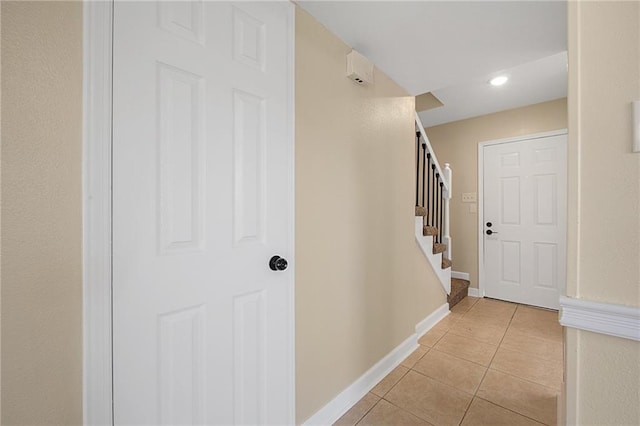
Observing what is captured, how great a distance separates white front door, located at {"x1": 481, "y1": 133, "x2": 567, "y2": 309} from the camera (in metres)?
3.07

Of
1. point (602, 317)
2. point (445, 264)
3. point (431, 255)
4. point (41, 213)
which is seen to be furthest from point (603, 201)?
point (445, 264)

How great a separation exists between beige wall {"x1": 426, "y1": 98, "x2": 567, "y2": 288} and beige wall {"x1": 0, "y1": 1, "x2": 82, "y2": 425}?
4.04m

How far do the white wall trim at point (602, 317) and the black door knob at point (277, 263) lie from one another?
977 millimetres

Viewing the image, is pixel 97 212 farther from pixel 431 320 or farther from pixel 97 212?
pixel 431 320

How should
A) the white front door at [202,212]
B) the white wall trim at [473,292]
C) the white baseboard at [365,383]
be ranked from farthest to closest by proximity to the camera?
1. the white wall trim at [473,292]
2. the white baseboard at [365,383]
3. the white front door at [202,212]

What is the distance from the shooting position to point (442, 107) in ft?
10.9

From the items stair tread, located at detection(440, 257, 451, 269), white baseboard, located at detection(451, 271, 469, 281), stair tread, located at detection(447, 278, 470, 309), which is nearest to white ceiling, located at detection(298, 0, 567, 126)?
stair tread, located at detection(440, 257, 451, 269)

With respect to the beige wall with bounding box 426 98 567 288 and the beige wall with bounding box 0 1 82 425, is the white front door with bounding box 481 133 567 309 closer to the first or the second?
the beige wall with bounding box 426 98 567 288

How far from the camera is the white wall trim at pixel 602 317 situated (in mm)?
707

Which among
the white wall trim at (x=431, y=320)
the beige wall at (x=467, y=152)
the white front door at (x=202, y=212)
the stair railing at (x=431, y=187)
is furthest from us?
the beige wall at (x=467, y=152)

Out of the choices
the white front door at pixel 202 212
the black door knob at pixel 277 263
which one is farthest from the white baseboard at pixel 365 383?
the black door knob at pixel 277 263

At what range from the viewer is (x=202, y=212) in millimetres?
957

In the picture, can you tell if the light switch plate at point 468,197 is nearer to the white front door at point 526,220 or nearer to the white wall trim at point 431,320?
the white front door at point 526,220

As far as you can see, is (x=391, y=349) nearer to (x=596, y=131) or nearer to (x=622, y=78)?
(x=596, y=131)
